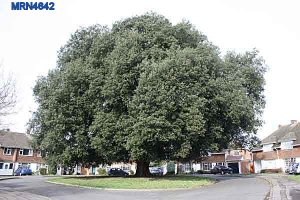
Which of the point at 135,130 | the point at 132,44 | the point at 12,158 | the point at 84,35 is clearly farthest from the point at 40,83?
the point at 12,158

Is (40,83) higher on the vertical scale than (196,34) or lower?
lower

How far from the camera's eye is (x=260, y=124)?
1690 inches

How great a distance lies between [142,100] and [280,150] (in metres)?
45.7

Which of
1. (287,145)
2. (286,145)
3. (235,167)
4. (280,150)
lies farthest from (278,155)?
(235,167)

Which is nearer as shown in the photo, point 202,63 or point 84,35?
point 202,63

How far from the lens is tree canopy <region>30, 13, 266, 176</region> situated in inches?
1249

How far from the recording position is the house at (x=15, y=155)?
73438 mm

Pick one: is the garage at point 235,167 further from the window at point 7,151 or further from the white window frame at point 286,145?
the window at point 7,151

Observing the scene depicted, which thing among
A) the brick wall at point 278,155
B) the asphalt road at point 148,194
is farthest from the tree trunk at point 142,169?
the brick wall at point 278,155

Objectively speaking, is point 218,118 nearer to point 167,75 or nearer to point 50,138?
point 167,75

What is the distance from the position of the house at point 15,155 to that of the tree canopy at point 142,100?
118ft

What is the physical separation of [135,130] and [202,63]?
32.5 ft

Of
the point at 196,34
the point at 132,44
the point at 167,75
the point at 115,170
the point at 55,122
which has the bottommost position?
the point at 115,170

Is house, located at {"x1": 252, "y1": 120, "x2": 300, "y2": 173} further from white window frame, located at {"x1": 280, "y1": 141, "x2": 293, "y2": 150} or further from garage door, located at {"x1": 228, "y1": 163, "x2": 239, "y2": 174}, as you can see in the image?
garage door, located at {"x1": 228, "y1": 163, "x2": 239, "y2": 174}
